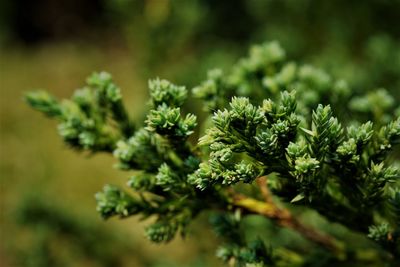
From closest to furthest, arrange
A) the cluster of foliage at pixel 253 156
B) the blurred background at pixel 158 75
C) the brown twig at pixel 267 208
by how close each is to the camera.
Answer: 1. the cluster of foliage at pixel 253 156
2. the brown twig at pixel 267 208
3. the blurred background at pixel 158 75

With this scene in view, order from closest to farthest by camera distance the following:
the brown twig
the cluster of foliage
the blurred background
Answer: the cluster of foliage → the brown twig → the blurred background

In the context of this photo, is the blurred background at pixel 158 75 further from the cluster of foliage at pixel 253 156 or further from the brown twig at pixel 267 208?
the brown twig at pixel 267 208

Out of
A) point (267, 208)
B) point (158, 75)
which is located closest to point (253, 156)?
point (267, 208)

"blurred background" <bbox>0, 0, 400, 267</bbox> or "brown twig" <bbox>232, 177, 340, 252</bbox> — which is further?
"blurred background" <bbox>0, 0, 400, 267</bbox>

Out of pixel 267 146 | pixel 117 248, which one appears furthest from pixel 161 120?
pixel 117 248

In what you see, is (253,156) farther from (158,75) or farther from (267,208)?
(158,75)

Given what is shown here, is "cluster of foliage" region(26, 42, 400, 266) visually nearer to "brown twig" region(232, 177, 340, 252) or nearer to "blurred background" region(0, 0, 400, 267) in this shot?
"brown twig" region(232, 177, 340, 252)

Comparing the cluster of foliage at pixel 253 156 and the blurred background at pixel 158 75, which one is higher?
the blurred background at pixel 158 75

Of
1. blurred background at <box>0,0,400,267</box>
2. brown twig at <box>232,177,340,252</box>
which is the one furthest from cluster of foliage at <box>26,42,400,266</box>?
blurred background at <box>0,0,400,267</box>

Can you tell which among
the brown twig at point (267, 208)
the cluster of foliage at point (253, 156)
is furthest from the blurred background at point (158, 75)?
the brown twig at point (267, 208)
